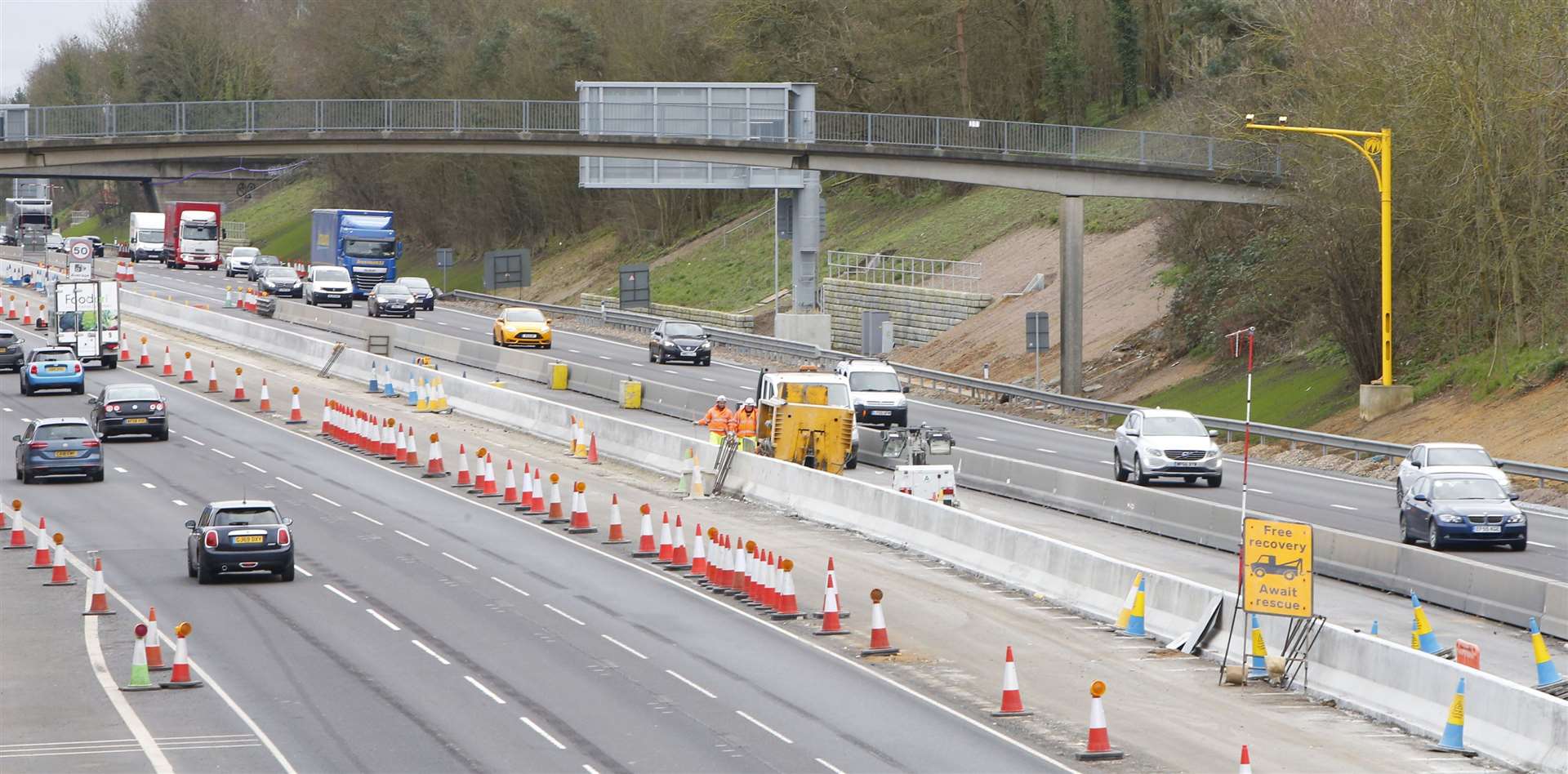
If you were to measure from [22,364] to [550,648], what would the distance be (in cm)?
3579

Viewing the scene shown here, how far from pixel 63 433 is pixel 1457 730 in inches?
1103

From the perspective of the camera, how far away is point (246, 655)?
21891mm

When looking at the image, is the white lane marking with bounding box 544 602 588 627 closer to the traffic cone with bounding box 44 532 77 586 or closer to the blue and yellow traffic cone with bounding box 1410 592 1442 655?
the traffic cone with bounding box 44 532 77 586

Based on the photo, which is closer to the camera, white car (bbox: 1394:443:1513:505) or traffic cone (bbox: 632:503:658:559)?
traffic cone (bbox: 632:503:658:559)

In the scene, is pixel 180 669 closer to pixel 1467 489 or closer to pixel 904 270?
pixel 1467 489

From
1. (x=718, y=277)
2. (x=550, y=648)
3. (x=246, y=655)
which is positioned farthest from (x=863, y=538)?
(x=718, y=277)

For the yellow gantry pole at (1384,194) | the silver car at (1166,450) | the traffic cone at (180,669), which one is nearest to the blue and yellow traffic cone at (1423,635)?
the traffic cone at (180,669)

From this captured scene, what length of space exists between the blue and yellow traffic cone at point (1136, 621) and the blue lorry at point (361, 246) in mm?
64506

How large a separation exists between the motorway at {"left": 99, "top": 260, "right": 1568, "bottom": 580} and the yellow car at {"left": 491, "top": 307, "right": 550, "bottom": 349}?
95cm

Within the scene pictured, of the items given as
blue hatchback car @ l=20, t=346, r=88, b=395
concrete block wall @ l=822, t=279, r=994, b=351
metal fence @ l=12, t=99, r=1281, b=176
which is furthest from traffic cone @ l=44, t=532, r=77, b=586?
concrete block wall @ l=822, t=279, r=994, b=351

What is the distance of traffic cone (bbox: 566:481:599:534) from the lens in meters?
31.8

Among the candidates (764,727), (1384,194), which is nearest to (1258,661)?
(764,727)

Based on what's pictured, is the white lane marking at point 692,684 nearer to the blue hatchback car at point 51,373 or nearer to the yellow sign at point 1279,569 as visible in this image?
the yellow sign at point 1279,569

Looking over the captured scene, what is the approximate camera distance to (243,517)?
2688 cm
